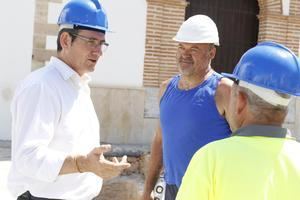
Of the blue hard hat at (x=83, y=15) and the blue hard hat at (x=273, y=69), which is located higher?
the blue hard hat at (x=83, y=15)

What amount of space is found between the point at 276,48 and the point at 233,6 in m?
8.61

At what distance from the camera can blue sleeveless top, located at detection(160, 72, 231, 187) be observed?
2.88 metres

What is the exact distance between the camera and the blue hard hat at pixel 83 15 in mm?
2422

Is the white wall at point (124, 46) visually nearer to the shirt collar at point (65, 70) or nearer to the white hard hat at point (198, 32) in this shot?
the white hard hat at point (198, 32)

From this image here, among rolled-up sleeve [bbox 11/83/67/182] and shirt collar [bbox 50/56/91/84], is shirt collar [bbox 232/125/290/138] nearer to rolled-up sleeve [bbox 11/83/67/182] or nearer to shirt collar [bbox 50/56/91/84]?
rolled-up sleeve [bbox 11/83/67/182]

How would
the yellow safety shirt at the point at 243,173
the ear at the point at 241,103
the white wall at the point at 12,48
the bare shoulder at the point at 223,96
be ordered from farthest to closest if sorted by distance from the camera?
1. the white wall at the point at 12,48
2. the bare shoulder at the point at 223,96
3. the ear at the point at 241,103
4. the yellow safety shirt at the point at 243,173

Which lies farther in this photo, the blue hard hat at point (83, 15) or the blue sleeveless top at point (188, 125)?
the blue sleeveless top at point (188, 125)

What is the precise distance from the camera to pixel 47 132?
2.07m

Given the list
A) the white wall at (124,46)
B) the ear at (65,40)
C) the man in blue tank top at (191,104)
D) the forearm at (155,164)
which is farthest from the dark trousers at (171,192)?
the white wall at (124,46)

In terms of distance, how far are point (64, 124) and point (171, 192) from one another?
1083 millimetres

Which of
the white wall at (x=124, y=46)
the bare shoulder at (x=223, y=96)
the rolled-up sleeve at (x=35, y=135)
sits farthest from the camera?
the white wall at (x=124, y=46)

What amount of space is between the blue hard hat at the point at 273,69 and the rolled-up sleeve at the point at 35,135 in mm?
871

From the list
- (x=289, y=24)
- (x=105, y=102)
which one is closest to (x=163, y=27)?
(x=105, y=102)

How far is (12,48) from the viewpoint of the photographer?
8.00 meters
